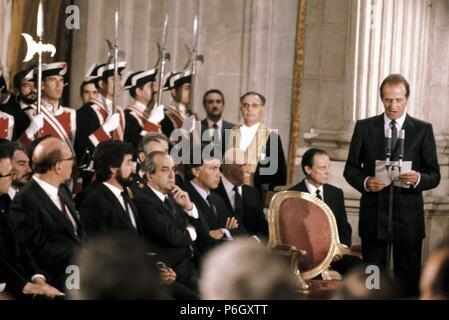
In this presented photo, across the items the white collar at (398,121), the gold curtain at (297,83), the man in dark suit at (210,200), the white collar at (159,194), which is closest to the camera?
the white collar at (159,194)

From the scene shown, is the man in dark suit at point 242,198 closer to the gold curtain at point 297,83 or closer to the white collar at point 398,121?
the white collar at point 398,121

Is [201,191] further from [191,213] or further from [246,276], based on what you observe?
[246,276]

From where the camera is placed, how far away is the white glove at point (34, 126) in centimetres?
917

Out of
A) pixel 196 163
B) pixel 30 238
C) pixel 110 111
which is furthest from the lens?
pixel 110 111

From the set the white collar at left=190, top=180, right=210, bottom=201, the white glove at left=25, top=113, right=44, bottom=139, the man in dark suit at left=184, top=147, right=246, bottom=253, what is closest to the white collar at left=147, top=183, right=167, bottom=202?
the man in dark suit at left=184, top=147, right=246, bottom=253

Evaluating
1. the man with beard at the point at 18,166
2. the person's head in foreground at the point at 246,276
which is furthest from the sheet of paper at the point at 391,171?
the person's head in foreground at the point at 246,276

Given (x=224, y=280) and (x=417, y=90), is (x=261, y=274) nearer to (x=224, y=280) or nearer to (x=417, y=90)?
(x=224, y=280)

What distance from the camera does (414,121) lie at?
7.85 meters

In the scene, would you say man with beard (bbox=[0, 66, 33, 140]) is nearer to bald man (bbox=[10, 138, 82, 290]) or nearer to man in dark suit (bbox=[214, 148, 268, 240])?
man in dark suit (bbox=[214, 148, 268, 240])

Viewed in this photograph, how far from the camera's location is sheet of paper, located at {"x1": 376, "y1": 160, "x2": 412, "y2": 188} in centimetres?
768

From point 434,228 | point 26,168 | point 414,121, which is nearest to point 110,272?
point 26,168

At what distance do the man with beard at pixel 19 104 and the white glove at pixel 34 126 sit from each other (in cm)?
11
